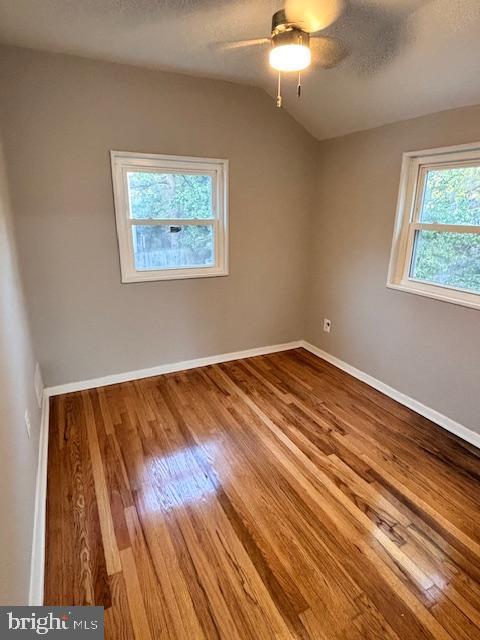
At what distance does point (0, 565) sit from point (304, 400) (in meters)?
2.24

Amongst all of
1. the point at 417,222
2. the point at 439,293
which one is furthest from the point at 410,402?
the point at 417,222

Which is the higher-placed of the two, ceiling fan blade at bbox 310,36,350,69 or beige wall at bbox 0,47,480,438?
ceiling fan blade at bbox 310,36,350,69

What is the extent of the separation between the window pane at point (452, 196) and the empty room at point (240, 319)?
18 mm

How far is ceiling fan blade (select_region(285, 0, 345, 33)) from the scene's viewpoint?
1.60 m

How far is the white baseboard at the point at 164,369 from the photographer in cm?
291

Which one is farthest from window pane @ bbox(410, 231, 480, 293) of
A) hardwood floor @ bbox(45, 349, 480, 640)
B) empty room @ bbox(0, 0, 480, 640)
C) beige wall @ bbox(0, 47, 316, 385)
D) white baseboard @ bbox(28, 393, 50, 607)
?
white baseboard @ bbox(28, 393, 50, 607)

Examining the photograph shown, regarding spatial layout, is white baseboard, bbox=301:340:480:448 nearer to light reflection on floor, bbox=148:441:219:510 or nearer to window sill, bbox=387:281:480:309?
window sill, bbox=387:281:480:309

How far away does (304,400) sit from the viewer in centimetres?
284

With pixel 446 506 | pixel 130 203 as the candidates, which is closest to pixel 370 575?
pixel 446 506

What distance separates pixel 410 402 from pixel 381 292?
93 cm

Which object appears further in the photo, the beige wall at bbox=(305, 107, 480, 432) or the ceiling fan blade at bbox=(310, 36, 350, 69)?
the beige wall at bbox=(305, 107, 480, 432)

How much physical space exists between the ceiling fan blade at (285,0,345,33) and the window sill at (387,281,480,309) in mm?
1798

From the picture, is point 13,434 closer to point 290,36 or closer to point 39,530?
point 39,530

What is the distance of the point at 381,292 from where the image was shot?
289cm
